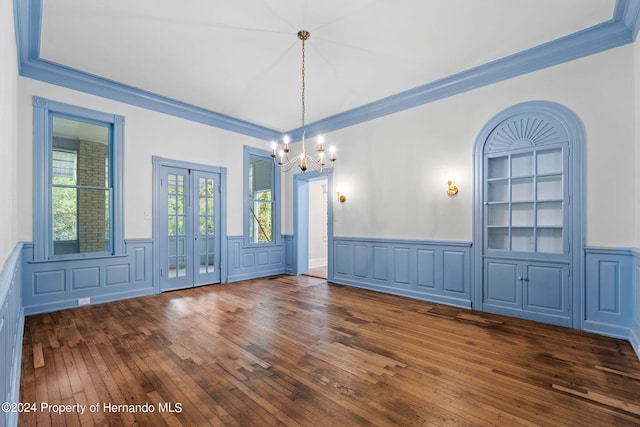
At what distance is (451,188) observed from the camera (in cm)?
453

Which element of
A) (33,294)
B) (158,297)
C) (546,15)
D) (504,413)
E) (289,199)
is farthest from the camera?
(289,199)

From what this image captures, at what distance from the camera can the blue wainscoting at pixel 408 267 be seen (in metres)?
4.50

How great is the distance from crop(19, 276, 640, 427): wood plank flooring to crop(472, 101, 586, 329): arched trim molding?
60 centimetres

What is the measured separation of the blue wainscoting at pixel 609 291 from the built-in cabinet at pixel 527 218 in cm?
18

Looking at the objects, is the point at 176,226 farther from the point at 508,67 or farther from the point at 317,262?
the point at 508,67

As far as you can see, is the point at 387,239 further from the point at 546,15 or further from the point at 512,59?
the point at 546,15

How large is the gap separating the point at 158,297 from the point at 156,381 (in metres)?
2.93

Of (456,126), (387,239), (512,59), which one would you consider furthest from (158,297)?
(512,59)

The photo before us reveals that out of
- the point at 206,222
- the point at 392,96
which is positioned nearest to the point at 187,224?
the point at 206,222

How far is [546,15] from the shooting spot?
10.5 feet

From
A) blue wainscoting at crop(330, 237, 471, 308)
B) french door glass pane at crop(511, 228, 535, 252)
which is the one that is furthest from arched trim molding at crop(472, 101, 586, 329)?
french door glass pane at crop(511, 228, 535, 252)

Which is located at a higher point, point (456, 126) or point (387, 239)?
point (456, 126)

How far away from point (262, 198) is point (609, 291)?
19.6ft

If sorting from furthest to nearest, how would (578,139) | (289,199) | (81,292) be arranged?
(289,199)
(81,292)
(578,139)
